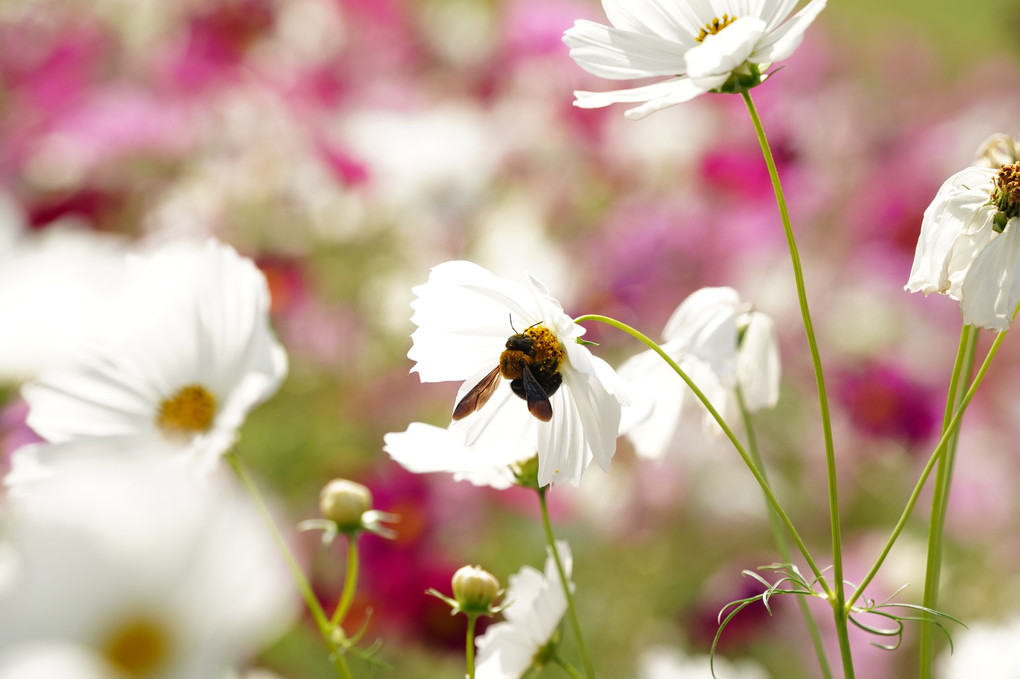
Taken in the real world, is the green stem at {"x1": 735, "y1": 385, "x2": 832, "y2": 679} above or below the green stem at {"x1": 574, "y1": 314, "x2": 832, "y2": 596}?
below

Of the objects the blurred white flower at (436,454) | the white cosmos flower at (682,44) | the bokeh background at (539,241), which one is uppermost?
the white cosmos flower at (682,44)

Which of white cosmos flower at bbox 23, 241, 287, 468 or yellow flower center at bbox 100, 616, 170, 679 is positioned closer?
yellow flower center at bbox 100, 616, 170, 679

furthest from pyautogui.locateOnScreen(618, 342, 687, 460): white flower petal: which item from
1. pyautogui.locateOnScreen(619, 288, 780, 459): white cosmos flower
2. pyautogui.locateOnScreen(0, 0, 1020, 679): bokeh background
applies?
pyautogui.locateOnScreen(0, 0, 1020, 679): bokeh background

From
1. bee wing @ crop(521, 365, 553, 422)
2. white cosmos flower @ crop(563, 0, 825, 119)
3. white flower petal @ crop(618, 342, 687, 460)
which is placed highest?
white cosmos flower @ crop(563, 0, 825, 119)

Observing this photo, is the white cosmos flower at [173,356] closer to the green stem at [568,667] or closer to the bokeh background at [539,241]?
the green stem at [568,667]

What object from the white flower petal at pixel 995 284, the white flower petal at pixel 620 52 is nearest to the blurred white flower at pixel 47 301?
the white flower petal at pixel 620 52

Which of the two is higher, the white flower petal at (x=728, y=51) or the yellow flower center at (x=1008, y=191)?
the white flower petal at (x=728, y=51)

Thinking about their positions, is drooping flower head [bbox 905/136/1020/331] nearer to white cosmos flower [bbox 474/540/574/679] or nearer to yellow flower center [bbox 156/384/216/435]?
white cosmos flower [bbox 474/540/574/679]
